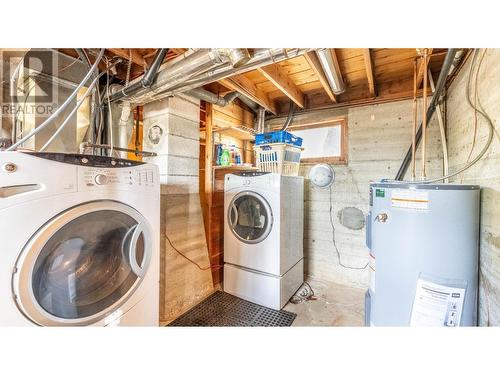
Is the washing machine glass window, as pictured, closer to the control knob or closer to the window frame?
the window frame

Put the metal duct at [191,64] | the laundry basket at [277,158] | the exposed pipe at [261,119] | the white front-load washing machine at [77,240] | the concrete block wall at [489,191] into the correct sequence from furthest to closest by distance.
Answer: the exposed pipe at [261,119] → the laundry basket at [277,158] → the metal duct at [191,64] → the concrete block wall at [489,191] → the white front-load washing machine at [77,240]

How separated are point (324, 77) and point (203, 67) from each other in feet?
3.84

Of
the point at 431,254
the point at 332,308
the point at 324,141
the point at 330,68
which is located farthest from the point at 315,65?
the point at 332,308

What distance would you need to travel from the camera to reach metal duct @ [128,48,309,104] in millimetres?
1073

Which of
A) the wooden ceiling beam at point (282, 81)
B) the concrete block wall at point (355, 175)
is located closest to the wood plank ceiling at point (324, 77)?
the wooden ceiling beam at point (282, 81)

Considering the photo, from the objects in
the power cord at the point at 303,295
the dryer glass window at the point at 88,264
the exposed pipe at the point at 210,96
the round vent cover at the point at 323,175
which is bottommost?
the power cord at the point at 303,295

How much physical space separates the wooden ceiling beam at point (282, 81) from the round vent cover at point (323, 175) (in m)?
0.81

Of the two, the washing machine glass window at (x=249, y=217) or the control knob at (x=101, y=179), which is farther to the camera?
the washing machine glass window at (x=249, y=217)

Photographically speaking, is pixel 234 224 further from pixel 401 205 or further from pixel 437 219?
pixel 437 219

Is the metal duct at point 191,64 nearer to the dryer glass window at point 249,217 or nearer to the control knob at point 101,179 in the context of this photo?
the control knob at point 101,179

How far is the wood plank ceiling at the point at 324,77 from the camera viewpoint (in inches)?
65.1

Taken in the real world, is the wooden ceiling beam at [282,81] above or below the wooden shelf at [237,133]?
above
